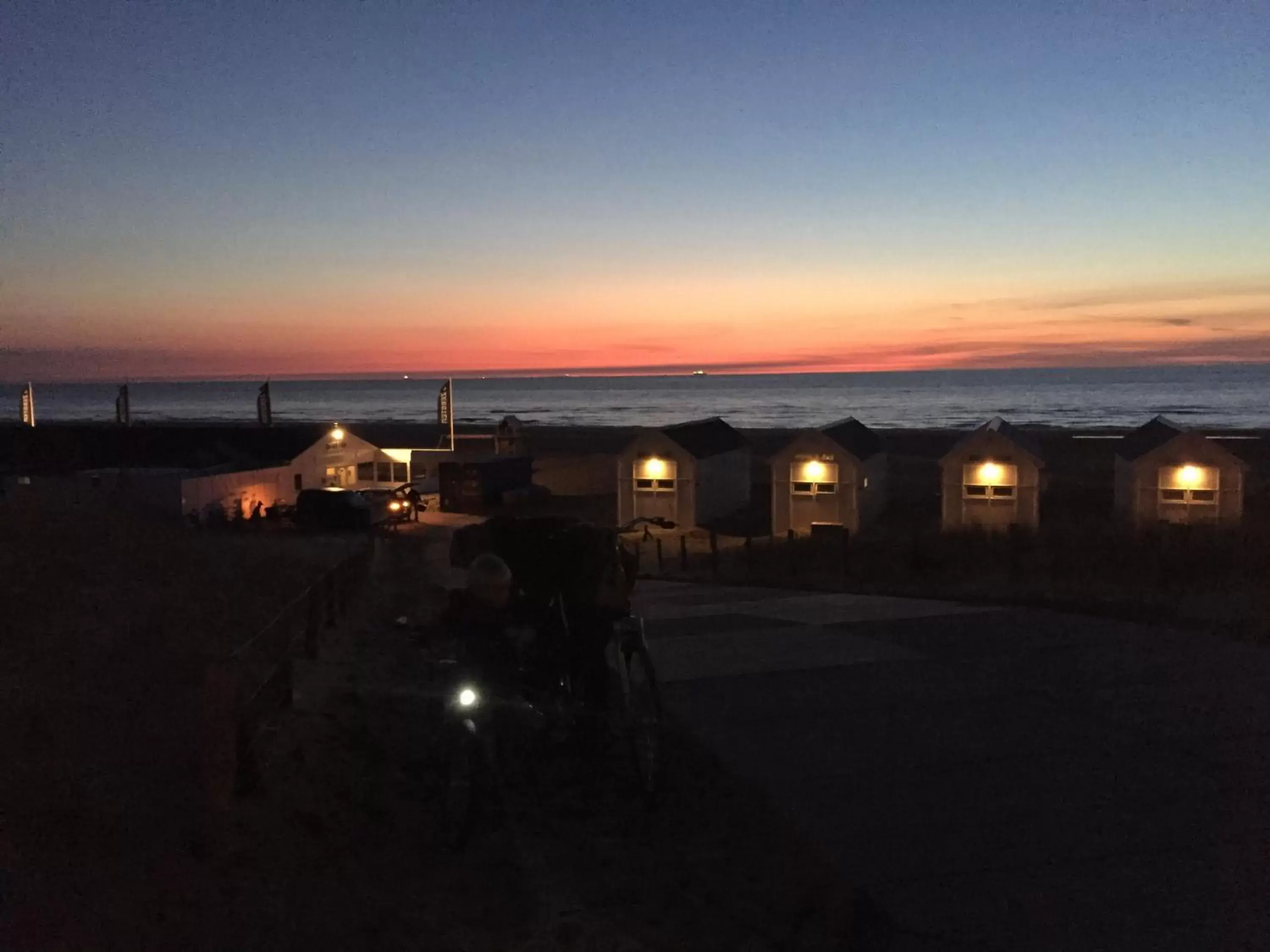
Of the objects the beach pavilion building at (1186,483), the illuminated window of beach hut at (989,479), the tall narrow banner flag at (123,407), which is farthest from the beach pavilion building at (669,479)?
the tall narrow banner flag at (123,407)

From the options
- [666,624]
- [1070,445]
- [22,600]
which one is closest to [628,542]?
[666,624]

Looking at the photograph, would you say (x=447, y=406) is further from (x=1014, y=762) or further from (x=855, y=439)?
(x=1014, y=762)

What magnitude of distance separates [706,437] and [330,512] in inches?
408

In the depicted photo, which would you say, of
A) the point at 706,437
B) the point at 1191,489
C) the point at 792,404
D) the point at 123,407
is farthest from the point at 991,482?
the point at 792,404

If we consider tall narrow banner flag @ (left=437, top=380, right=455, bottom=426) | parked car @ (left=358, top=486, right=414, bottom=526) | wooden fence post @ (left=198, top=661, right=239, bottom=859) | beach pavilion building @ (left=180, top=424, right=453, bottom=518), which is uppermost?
tall narrow banner flag @ (left=437, top=380, right=455, bottom=426)

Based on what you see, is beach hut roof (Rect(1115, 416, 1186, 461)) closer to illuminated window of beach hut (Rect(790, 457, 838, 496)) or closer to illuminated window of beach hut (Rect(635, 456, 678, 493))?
illuminated window of beach hut (Rect(790, 457, 838, 496))

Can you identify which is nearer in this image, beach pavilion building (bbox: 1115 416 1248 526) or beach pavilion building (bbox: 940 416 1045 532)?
beach pavilion building (bbox: 1115 416 1248 526)

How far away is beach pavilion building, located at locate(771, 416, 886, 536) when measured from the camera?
25391mm

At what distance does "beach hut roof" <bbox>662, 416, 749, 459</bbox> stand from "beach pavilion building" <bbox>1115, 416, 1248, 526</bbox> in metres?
10.2

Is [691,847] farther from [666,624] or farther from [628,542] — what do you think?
[628,542]

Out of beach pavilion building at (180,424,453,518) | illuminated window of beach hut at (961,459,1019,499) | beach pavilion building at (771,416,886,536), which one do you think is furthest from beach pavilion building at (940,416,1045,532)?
beach pavilion building at (180,424,453,518)

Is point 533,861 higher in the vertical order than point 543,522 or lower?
lower

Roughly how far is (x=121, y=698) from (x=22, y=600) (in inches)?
195

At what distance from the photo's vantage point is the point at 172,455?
3312 centimetres
